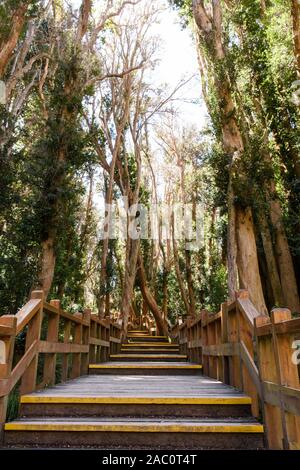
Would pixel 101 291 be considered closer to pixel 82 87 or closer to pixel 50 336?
pixel 82 87

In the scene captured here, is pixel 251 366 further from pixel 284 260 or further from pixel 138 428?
pixel 284 260

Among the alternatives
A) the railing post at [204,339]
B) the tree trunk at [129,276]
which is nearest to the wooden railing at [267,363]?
the railing post at [204,339]

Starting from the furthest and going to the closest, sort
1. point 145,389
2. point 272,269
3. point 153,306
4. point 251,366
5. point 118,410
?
point 153,306 < point 272,269 < point 145,389 < point 118,410 < point 251,366

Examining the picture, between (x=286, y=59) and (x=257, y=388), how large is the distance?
10921 mm

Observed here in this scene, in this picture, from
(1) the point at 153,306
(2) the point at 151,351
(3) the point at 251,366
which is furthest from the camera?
(1) the point at 153,306

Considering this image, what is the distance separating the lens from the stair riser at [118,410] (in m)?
3.18

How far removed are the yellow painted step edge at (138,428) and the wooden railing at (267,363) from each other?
0.62 feet

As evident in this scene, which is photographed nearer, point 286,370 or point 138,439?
point 286,370

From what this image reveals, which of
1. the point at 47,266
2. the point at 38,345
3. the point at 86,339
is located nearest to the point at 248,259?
the point at 86,339

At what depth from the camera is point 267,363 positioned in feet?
9.28

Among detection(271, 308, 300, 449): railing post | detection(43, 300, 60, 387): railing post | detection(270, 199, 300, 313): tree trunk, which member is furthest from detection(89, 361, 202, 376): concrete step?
detection(270, 199, 300, 313): tree trunk

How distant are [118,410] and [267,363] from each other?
1.32 m

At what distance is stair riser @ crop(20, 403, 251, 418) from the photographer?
10.4 feet

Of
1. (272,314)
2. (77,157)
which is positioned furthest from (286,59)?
(272,314)
